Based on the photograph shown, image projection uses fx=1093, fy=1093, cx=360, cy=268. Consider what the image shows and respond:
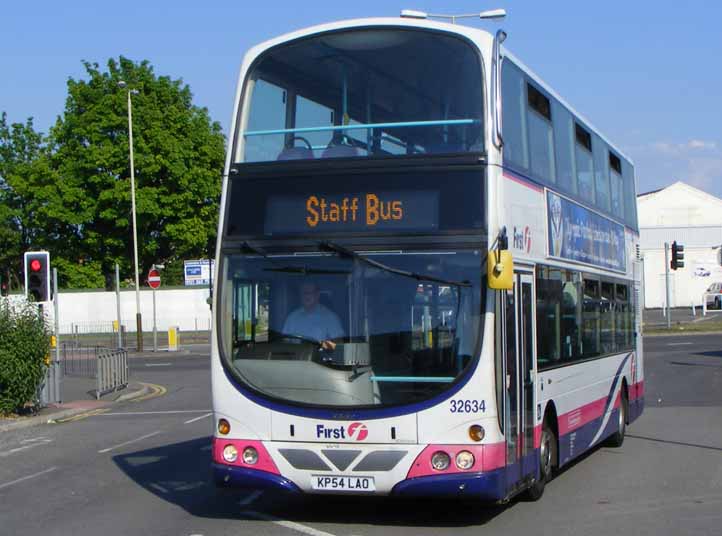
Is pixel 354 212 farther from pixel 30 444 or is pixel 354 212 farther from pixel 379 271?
pixel 30 444

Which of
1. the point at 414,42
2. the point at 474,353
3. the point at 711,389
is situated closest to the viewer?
the point at 474,353

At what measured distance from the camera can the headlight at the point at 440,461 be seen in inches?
350

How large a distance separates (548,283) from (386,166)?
2714mm

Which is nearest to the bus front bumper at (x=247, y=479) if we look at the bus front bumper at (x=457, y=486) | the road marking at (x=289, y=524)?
the road marking at (x=289, y=524)

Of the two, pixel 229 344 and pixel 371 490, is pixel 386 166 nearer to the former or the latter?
pixel 229 344

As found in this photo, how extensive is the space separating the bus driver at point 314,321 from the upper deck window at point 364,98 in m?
1.25

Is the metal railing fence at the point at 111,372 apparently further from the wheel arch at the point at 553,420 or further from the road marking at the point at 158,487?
the wheel arch at the point at 553,420

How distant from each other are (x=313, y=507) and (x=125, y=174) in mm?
48798

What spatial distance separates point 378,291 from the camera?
30.3 feet

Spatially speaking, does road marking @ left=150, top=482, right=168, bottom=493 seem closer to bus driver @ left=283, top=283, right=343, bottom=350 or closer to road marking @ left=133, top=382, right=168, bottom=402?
bus driver @ left=283, top=283, right=343, bottom=350

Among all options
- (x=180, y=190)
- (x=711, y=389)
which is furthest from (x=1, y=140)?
(x=711, y=389)

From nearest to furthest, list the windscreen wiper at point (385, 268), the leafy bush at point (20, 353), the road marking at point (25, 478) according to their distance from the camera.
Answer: the windscreen wiper at point (385, 268), the road marking at point (25, 478), the leafy bush at point (20, 353)

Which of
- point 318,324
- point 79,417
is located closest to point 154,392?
point 79,417

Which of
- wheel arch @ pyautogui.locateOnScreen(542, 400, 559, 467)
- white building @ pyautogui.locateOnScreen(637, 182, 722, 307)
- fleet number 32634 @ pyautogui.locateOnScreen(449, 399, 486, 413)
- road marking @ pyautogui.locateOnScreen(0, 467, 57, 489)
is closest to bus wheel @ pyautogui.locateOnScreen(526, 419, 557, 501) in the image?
wheel arch @ pyautogui.locateOnScreen(542, 400, 559, 467)
